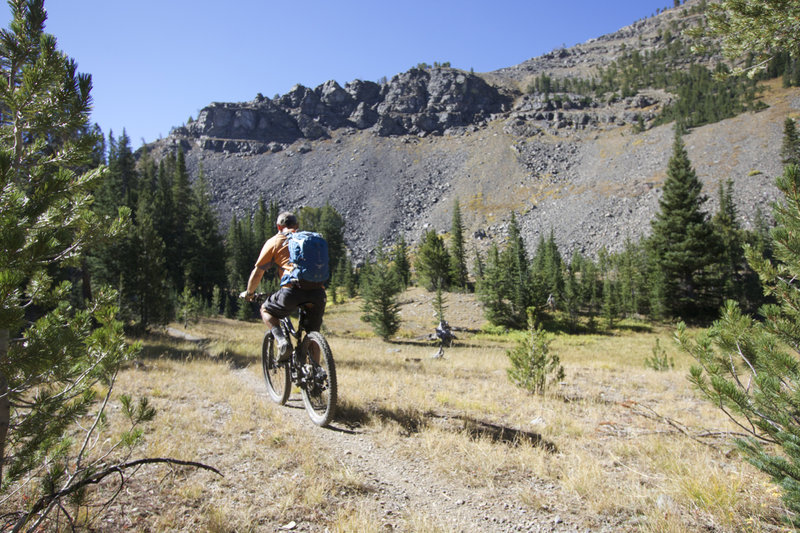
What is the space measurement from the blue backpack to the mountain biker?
19cm

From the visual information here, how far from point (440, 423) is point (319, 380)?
157 cm

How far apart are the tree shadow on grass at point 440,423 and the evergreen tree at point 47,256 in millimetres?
2769

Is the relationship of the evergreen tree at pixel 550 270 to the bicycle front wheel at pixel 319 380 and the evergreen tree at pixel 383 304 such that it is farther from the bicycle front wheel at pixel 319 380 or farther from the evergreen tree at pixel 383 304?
the bicycle front wheel at pixel 319 380

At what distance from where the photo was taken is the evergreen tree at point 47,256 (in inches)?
71.2

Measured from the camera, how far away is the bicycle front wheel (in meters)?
4.27

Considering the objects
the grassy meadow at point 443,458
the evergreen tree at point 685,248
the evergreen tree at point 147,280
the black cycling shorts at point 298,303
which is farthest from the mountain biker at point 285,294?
the evergreen tree at point 685,248

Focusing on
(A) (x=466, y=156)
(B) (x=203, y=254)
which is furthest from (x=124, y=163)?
(A) (x=466, y=156)

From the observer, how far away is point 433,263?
5366 cm

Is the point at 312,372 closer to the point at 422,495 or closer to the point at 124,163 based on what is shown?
the point at 422,495

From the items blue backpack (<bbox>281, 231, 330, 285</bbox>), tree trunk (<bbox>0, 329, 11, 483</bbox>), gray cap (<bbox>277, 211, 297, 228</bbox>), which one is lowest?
tree trunk (<bbox>0, 329, 11, 483</bbox>)

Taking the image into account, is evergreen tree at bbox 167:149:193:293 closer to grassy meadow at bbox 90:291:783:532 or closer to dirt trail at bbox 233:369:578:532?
grassy meadow at bbox 90:291:783:532

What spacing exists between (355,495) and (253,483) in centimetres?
84

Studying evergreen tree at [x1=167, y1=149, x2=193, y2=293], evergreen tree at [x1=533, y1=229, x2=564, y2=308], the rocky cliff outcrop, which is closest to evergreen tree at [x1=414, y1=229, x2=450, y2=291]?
evergreen tree at [x1=533, y1=229, x2=564, y2=308]

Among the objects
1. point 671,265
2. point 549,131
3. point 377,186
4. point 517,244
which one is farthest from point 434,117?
point 671,265
